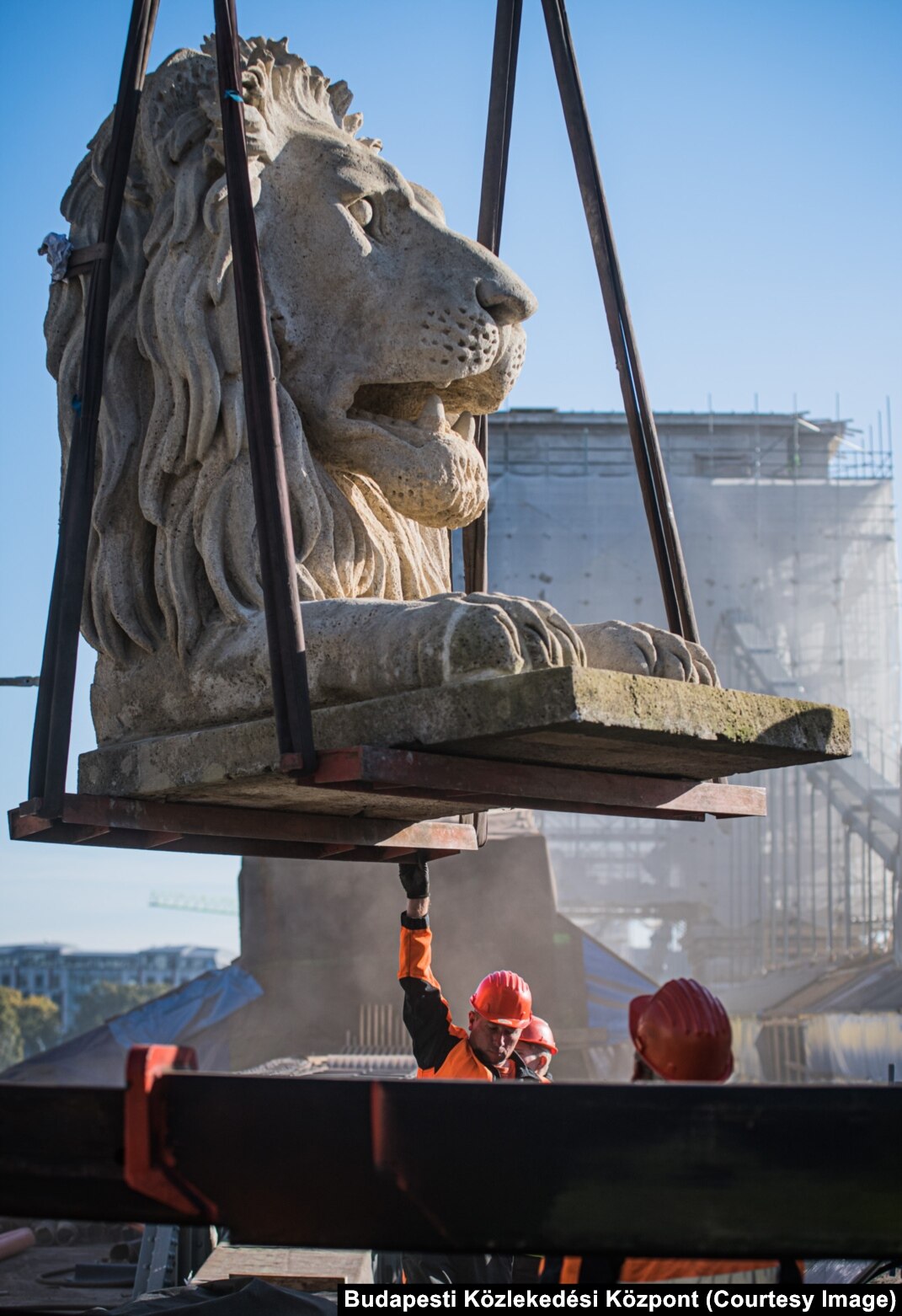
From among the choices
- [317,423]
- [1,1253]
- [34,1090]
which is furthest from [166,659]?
[1,1253]

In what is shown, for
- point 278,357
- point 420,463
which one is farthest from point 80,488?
point 420,463

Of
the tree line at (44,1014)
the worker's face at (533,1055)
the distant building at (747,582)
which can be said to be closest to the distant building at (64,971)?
the tree line at (44,1014)

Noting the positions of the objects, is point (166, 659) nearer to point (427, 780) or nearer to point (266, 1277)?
point (427, 780)

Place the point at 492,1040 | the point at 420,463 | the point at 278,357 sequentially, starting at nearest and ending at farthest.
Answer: the point at 278,357
the point at 420,463
the point at 492,1040

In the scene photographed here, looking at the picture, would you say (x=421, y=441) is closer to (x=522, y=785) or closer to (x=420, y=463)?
(x=420, y=463)

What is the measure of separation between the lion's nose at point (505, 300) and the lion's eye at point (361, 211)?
15.2 inches

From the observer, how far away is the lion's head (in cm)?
439

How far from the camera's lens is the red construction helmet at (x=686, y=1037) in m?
3.33

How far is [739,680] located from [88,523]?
130ft

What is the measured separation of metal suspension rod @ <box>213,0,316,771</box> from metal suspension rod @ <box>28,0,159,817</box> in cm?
48

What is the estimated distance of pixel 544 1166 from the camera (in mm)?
2121

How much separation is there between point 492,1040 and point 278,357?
2584mm

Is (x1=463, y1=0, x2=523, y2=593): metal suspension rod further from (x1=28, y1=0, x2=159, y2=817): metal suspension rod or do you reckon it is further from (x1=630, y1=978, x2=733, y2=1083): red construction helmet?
(x1=630, y1=978, x2=733, y2=1083): red construction helmet
